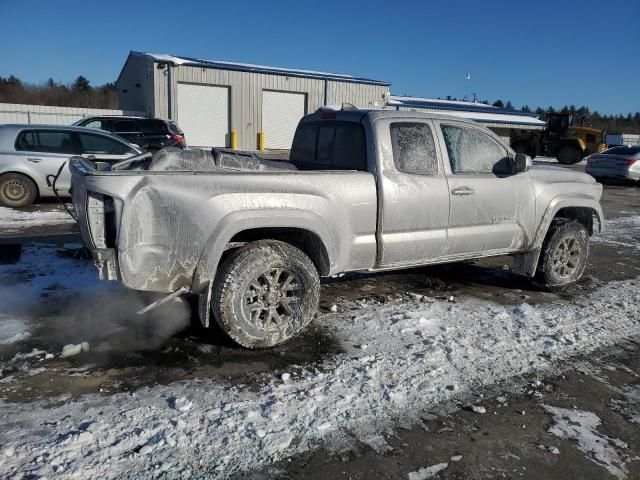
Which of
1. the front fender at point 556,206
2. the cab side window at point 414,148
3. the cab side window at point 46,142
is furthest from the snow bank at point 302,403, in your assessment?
the cab side window at point 46,142

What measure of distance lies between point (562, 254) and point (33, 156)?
9.38 m

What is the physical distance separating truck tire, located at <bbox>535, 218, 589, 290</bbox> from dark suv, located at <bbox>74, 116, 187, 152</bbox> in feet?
40.3

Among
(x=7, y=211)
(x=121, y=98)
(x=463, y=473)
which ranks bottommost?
(x=463, y=473)

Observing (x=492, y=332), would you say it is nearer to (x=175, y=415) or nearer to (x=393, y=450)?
(x=393, y=450)

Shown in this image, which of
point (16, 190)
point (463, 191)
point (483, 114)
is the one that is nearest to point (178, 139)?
point (16, 190)

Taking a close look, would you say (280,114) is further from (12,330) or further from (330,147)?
(12,330)

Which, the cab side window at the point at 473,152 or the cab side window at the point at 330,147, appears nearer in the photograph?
the cab side window at the point at 330,147

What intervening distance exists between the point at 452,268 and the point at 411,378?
3448 millimetres

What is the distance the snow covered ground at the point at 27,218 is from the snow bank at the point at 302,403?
6213 mm

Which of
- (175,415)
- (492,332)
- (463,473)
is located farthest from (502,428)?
(175,415)

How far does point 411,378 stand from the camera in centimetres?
378

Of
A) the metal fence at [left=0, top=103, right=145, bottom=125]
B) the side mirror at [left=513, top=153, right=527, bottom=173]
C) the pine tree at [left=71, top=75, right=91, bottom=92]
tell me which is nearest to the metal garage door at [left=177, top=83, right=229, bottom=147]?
the metal fence at [left=0, top=103, right=145, bottom=125]

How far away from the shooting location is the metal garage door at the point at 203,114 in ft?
87.9

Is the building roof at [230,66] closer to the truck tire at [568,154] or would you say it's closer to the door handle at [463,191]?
the truck tire at [568,154]
